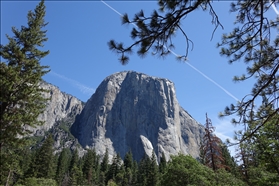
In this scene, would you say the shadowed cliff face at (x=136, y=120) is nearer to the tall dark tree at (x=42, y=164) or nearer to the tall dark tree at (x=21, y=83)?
the tall dark tree at (x=42, y=164)

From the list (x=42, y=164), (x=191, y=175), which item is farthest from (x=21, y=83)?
(x=42, y=164)

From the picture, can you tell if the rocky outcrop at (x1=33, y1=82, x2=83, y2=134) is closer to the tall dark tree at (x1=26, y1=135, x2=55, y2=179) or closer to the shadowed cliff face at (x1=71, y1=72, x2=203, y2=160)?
the shadowed cliff face at (x1=71, y1=72, x2=203, y2=160)

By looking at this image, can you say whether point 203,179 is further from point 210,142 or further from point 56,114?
point 56,114

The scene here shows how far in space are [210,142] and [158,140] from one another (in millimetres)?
103890

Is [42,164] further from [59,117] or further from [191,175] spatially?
[59,117]

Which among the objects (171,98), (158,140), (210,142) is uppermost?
(171,98)

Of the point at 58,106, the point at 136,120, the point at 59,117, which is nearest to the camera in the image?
the point at 136,120

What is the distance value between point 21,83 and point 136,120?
11911cm

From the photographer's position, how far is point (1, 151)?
13586 mm

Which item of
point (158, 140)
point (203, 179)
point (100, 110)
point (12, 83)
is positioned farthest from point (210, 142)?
point (100, 110)

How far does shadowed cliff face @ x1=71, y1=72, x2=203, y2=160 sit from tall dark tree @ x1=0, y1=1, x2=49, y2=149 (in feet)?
349

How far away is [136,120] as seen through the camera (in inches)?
5172

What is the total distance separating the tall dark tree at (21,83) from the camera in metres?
12.7

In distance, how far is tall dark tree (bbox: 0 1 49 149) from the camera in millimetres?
12695
